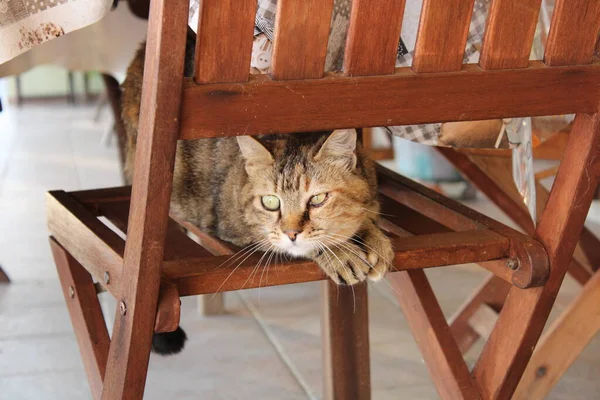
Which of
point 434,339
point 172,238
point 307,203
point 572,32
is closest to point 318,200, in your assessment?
point 307,203

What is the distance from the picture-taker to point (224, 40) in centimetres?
89

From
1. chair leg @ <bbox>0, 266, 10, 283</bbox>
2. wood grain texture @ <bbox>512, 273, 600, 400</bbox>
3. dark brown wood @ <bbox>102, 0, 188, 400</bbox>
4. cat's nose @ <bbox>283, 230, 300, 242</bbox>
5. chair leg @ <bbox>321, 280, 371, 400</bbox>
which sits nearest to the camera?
dark brown wood @ <bbox>102, 0, 188, 400</bbox>

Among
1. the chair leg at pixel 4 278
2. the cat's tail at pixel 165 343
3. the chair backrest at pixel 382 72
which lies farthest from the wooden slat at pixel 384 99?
the chair leg at pixel 4 278

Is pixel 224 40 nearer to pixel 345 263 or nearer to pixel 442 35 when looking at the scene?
pixel 442 35

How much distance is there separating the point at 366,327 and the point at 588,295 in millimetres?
487

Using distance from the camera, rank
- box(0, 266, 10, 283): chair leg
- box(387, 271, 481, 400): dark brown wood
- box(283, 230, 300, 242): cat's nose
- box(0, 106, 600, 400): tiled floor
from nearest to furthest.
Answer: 1. box(283, 230, 300, 242): cat's nose
2. box(387, 271, 481, 400): dark brown wood
3. box(0, 106, 600, 400): tiled floor
4. box(0, 266, 10, 283): chair leg

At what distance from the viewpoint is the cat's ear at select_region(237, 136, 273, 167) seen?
1.26 metres

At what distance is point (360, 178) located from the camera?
1331mm

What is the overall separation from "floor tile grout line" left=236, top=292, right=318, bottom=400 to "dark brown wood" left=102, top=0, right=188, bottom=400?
0.89m

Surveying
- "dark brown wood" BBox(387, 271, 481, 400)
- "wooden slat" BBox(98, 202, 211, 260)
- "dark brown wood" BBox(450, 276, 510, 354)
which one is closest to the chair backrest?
"wooden slat" BBox(98, 202, 211, 260)

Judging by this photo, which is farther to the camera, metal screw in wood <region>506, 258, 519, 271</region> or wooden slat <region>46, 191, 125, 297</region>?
metal screw in wood <region>506, 258, 519, 271</region>

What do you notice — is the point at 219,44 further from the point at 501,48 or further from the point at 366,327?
the point at 366,327

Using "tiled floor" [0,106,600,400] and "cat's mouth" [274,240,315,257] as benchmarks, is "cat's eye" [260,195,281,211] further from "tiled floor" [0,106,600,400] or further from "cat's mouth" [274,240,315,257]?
"tiled floor" [0,106,600,400]

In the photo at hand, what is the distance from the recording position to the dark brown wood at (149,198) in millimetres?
854
